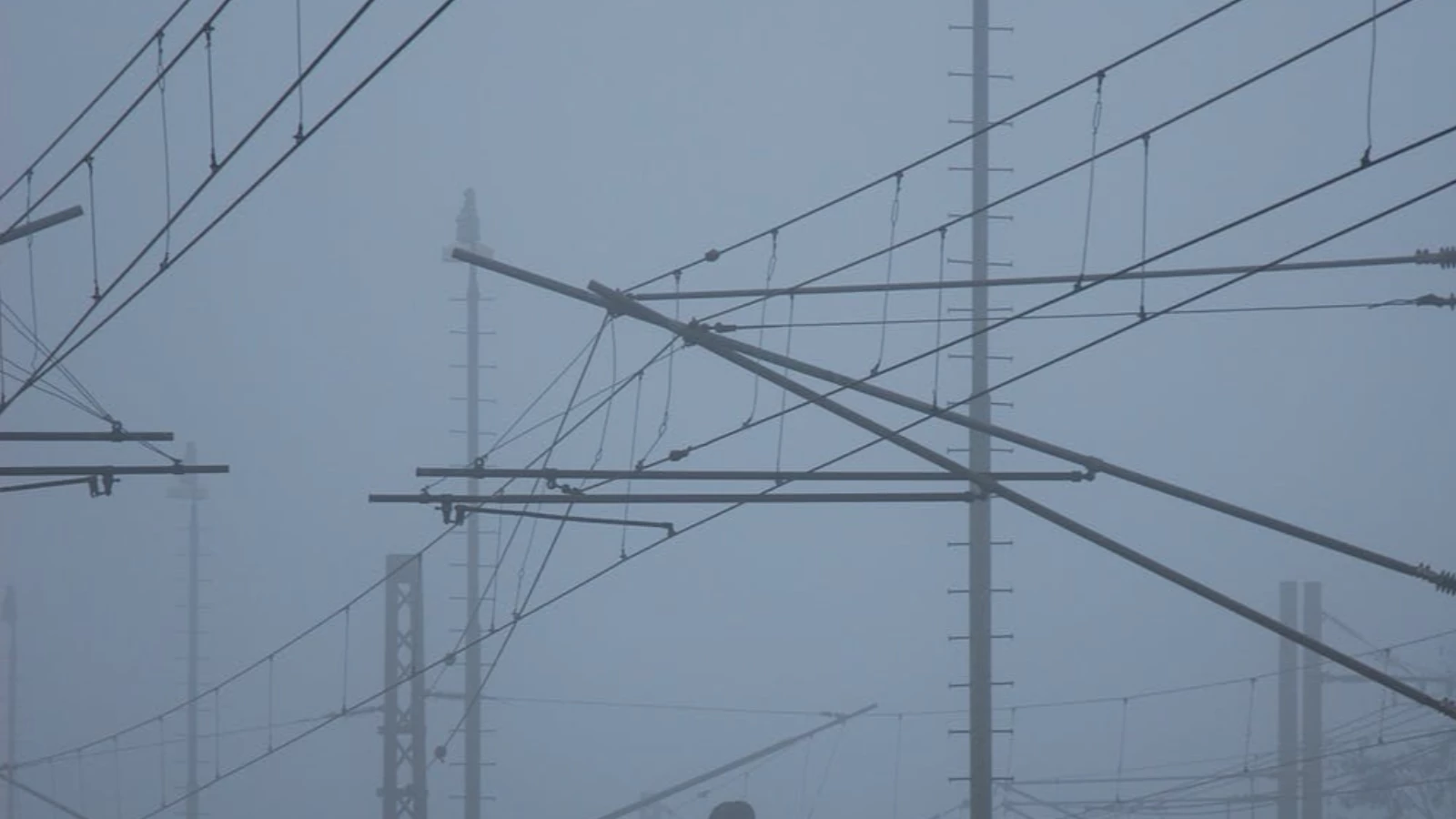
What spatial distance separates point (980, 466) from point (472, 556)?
9548 mm

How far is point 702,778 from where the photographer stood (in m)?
20.2

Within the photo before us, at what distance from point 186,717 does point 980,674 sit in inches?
762

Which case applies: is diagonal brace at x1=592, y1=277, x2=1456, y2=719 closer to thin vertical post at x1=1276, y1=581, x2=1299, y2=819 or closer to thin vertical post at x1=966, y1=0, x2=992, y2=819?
thin vertical post at x1=966, y1=0, x2=992, y2=819

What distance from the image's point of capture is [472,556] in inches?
863

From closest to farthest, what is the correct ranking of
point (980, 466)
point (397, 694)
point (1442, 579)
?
point (1442, 579)
point (980, 466)
point (397, 694)

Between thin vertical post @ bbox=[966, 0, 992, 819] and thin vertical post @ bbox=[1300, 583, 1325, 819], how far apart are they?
7.48 m

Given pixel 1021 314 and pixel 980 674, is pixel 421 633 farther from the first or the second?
pixel 1021 314

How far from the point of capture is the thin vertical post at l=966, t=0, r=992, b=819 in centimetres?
1340

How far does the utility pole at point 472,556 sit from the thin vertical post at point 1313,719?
29.8 feet

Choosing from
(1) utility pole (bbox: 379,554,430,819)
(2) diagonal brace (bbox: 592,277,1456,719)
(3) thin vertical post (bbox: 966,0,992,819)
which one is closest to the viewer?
(2) diagonal brace (bbox: 592,277,1456,719)

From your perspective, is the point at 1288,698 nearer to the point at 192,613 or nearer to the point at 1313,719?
the point at 1313,719

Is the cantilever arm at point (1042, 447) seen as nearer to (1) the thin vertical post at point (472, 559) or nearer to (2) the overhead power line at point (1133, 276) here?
(2) the overhead power line at point (1133, 276)

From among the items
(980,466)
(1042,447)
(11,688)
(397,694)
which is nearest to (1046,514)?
(1042,447)

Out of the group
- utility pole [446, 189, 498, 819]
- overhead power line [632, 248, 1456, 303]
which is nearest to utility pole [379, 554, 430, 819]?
utility pole [446, 189, 498, 819]
